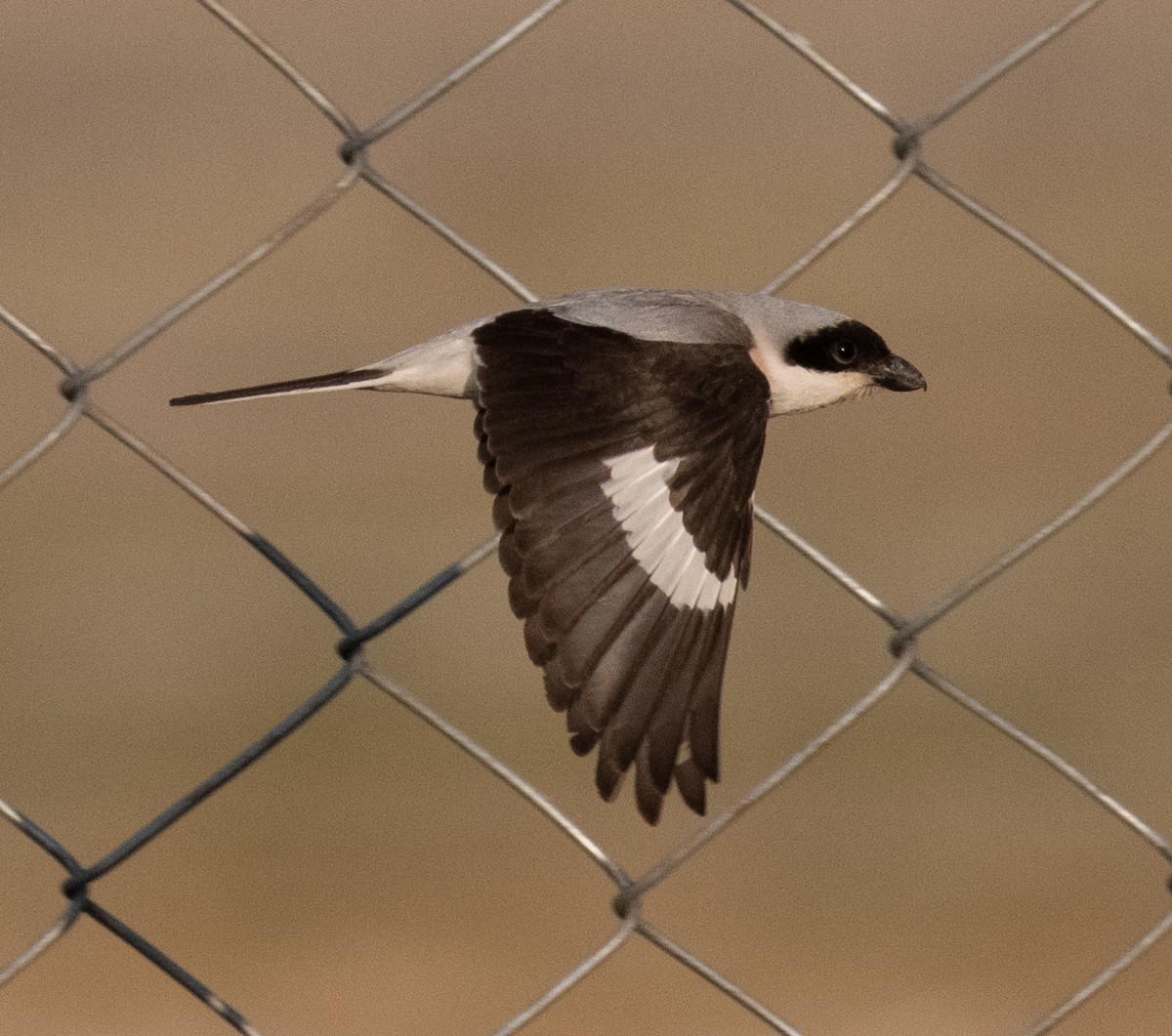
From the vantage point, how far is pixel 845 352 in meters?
2.12

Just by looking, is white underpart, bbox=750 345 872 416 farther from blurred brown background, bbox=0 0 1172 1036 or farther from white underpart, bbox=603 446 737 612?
blurred brown background, bbox=0 0 1172 1036

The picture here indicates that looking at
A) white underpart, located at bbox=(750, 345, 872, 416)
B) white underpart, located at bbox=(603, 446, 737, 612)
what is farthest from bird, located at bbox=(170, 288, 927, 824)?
white underpart, located at bbox=(750, 345, 872, 416)

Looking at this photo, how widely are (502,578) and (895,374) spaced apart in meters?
2.70

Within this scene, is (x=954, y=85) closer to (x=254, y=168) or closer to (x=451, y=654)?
(x=254, y=168)

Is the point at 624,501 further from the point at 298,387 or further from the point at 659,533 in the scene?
the point at 298,387

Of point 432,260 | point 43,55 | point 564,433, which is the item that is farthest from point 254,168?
point 564,433

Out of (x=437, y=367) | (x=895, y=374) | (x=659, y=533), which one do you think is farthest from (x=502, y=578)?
(x=659, y=533)

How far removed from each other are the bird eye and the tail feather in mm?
485

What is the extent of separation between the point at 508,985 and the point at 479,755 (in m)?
1.85

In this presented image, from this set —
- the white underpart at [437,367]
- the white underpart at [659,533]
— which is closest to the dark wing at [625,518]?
the white underpart at [659,533]

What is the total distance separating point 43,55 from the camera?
830 cm

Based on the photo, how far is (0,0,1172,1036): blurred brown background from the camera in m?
3.51

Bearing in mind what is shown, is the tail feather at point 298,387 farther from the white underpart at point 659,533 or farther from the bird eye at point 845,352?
the bird eye at point 845,352

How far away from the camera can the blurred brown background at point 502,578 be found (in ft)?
11.5
